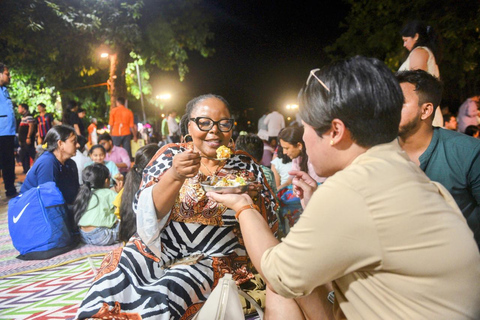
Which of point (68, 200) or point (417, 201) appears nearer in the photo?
point (417, 201)

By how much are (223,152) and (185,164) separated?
23.1 inches

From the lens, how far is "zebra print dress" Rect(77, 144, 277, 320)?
235cm

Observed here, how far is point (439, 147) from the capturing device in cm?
275

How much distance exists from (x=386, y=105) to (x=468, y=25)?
37.7ft

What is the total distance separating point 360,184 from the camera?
133 cm

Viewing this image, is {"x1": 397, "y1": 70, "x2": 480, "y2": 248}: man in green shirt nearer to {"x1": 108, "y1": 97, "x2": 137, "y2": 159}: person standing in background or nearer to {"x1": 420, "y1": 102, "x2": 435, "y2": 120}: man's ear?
{"x1": 420, "y1": 102, "x2": 435, "y2": 120}: man's ear

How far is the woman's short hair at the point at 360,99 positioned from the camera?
144 cm

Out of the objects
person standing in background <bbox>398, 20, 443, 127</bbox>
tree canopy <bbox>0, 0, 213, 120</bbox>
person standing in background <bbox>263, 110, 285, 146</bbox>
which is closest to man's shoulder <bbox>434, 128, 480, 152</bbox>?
person standing in background <bbox>398, 20, 443, 127</bbox>

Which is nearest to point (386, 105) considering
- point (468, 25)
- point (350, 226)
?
point (350, 226)

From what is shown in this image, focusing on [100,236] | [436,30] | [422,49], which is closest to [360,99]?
[422,49]

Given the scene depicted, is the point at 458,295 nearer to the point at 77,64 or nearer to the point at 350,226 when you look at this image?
the point at 350,226

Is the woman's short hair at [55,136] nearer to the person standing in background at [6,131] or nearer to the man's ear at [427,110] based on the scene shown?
the person standing in background at [6,131]

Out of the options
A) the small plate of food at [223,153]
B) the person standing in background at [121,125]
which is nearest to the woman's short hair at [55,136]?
the small plate of food at [223,153]

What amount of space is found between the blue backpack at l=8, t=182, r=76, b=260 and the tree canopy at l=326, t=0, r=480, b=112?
24.6ft
